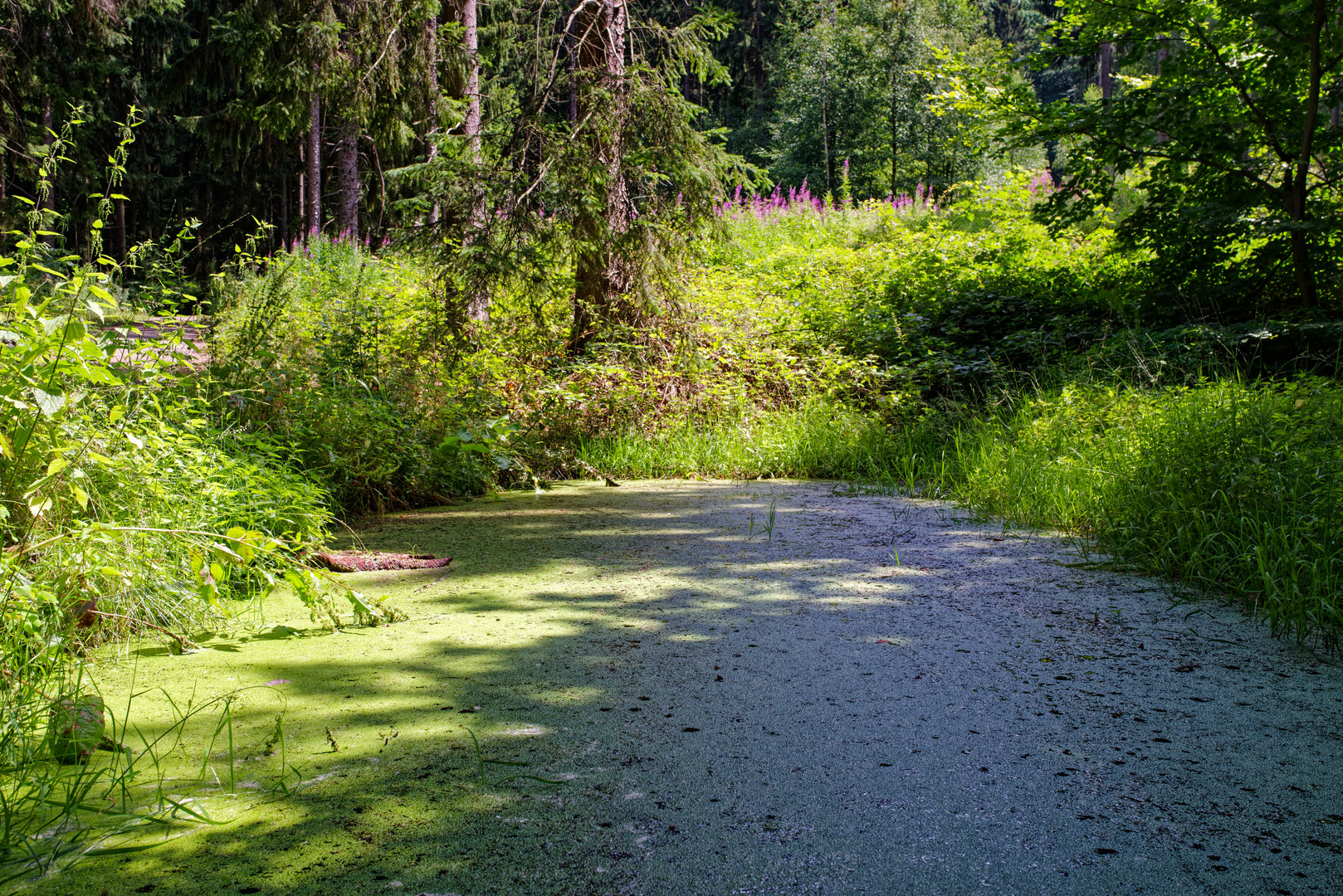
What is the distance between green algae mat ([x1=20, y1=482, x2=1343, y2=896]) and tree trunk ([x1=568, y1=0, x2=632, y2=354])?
3208mm

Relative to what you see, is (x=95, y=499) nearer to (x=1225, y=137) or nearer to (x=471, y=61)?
(x=1225, y=137)

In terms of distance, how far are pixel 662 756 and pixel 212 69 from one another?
1442cm

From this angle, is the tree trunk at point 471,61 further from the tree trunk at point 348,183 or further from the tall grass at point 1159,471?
the tall grass at point 1159,471

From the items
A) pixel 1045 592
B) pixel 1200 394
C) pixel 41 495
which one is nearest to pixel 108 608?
pixel 41 495

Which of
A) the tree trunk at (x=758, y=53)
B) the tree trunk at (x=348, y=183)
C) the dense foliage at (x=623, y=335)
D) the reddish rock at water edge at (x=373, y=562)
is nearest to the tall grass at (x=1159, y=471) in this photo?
the dense foliage at (x=623, y=335)

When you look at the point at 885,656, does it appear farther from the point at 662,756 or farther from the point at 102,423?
the point at 102,423

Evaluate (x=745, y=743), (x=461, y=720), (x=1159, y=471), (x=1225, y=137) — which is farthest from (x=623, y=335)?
(x=745, y=743)

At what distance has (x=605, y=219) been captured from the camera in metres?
5.24

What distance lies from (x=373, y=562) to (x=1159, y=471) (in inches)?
100

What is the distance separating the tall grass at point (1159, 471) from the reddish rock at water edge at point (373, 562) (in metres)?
2.19

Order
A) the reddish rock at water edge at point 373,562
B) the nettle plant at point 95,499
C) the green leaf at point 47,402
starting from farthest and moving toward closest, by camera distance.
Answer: the reddish rock at water edge at point 373,562 → the nettle plant at point 95,499 → the green leaf at point 47,402

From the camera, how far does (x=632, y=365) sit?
5516 mm

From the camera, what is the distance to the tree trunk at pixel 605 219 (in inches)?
202

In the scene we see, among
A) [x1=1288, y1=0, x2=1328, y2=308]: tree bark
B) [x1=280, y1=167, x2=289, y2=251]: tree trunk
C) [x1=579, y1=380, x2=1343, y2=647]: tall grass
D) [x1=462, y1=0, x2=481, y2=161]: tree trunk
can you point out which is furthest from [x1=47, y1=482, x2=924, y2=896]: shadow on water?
[x1=280, y1=167, x2=289, y2=251]: tree trunk
